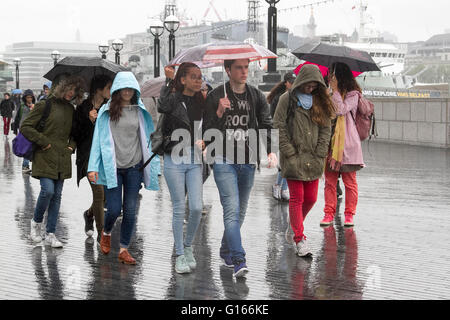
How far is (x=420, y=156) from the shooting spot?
17297 mm

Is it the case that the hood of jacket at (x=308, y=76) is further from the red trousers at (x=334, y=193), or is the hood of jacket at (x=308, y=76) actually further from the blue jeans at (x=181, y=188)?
the red trousers at (x=334, y=193)

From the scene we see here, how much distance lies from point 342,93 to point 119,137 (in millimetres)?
2860

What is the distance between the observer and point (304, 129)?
685cm

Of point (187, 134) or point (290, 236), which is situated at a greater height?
point (187, 134)

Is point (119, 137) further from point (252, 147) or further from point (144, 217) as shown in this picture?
point (144, 217)

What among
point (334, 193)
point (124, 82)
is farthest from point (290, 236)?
point (124, 82)

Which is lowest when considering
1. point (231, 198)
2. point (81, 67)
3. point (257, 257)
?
point (257, 257)

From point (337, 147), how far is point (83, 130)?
9.32 ft

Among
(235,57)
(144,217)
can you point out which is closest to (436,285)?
(235,57)

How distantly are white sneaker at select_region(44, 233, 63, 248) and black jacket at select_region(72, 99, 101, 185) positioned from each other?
27.6 inches

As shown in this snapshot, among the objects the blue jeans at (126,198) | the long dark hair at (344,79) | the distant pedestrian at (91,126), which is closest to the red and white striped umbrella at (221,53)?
the blue jeans at (126,198)

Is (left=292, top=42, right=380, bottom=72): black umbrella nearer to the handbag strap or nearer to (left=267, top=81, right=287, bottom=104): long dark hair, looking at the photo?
(left=267, top=81, right=287, bottom=104): long dark hair

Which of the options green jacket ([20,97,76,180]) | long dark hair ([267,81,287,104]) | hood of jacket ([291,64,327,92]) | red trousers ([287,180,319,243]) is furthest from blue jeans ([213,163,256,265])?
long dark hair ([267,81,287,104])

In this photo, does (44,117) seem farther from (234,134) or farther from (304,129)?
(304,129)
